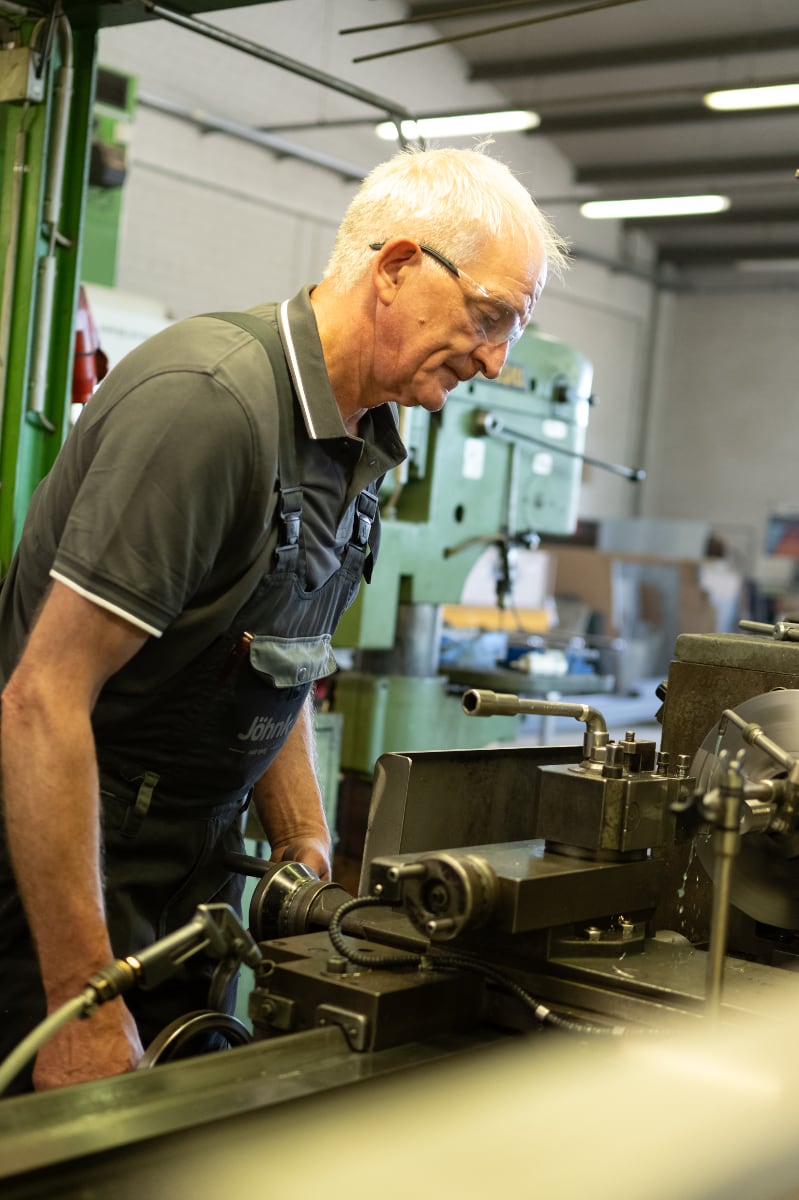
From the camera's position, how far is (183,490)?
993 mm

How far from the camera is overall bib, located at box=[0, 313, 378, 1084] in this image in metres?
1.14

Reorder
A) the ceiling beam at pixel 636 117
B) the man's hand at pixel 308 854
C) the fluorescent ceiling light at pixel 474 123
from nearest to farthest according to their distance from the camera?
the man's hand at pixel 308 854 → the fluorescent ceiling light at pixel 474 123 → the ceiling beam at pixel 636 117

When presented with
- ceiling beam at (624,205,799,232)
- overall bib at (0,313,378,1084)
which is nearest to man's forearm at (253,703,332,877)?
overall bib at (0,313,378,1084)

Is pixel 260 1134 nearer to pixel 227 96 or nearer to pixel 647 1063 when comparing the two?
pixel 647 1063

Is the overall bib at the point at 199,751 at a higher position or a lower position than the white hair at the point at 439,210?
lower

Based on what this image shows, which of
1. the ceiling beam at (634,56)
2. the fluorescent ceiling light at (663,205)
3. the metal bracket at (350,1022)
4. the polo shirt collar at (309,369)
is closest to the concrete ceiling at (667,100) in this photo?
the ceiling beam at (634,56)

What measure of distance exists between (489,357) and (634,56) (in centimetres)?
689

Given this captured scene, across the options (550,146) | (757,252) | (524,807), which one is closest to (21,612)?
(524,807)

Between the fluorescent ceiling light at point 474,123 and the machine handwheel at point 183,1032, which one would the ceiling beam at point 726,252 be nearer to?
the fluorescent ceiling light at point 474,123

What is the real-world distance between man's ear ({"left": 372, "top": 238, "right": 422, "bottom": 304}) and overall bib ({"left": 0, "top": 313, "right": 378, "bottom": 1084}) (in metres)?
0.11

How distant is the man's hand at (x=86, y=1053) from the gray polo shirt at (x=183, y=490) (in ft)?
0.92

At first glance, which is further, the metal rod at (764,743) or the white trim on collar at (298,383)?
the white trim on collar at (298,383)

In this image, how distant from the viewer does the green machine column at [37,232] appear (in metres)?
2.16

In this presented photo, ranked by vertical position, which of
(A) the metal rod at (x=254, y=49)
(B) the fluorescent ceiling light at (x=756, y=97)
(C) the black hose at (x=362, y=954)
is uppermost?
(B) the fluorescent ceiling light at (x=756, y=97)
